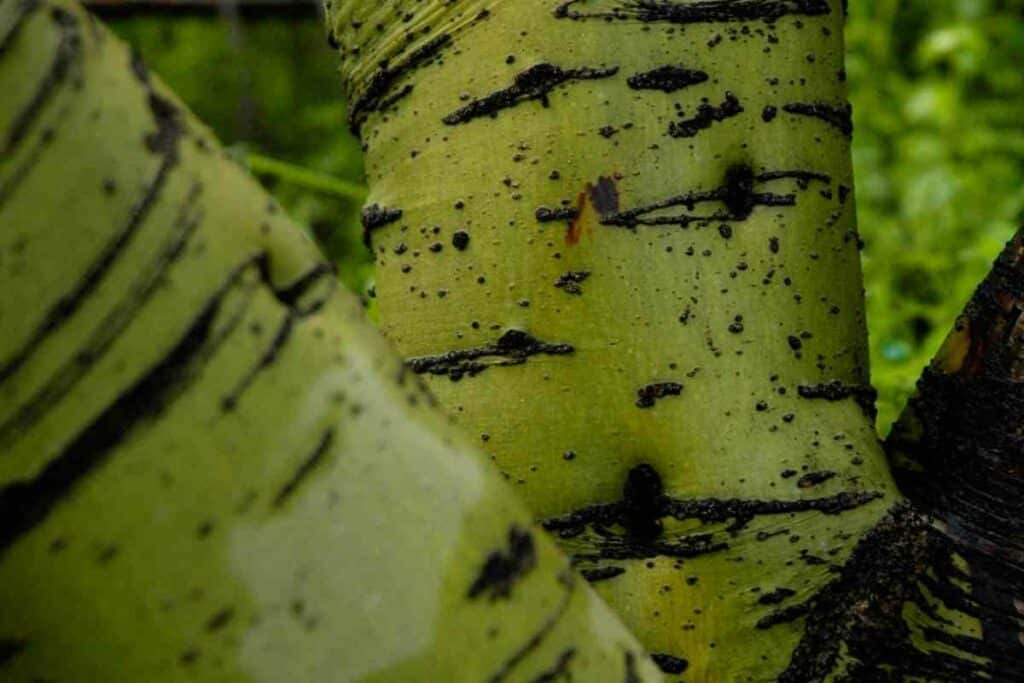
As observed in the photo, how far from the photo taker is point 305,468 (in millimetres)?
598

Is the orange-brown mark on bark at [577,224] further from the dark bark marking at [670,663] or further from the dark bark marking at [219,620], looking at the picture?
the dark bark marking at [219,620]

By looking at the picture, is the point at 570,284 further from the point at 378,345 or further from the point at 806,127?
the point at 378,345

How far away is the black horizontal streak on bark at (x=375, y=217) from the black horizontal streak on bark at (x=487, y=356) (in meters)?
0.13

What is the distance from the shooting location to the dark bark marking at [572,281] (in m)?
1.01

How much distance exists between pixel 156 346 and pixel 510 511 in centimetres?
20

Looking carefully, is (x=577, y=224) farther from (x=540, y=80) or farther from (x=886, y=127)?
(x=886, y=127)

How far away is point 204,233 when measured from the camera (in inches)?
23.5

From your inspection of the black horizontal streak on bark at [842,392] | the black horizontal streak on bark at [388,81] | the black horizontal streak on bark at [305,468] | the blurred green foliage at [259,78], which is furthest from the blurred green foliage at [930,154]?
the blurred green foliage at [259,78]

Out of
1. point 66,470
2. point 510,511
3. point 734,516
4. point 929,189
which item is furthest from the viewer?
point 929,189

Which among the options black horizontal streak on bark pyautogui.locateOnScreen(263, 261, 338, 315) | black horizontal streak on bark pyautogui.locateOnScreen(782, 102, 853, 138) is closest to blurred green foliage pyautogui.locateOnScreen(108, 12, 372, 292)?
black horizontal streak on bark pyautogui.locateOnScreen(782, 102, 853, 138)

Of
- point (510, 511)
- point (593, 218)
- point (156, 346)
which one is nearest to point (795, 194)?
point (593, 218)

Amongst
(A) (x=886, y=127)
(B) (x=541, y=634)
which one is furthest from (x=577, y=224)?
(A) (x=886, y=127)

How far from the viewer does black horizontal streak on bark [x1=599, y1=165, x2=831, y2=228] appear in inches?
39.5

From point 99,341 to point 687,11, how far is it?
2.03 ft
